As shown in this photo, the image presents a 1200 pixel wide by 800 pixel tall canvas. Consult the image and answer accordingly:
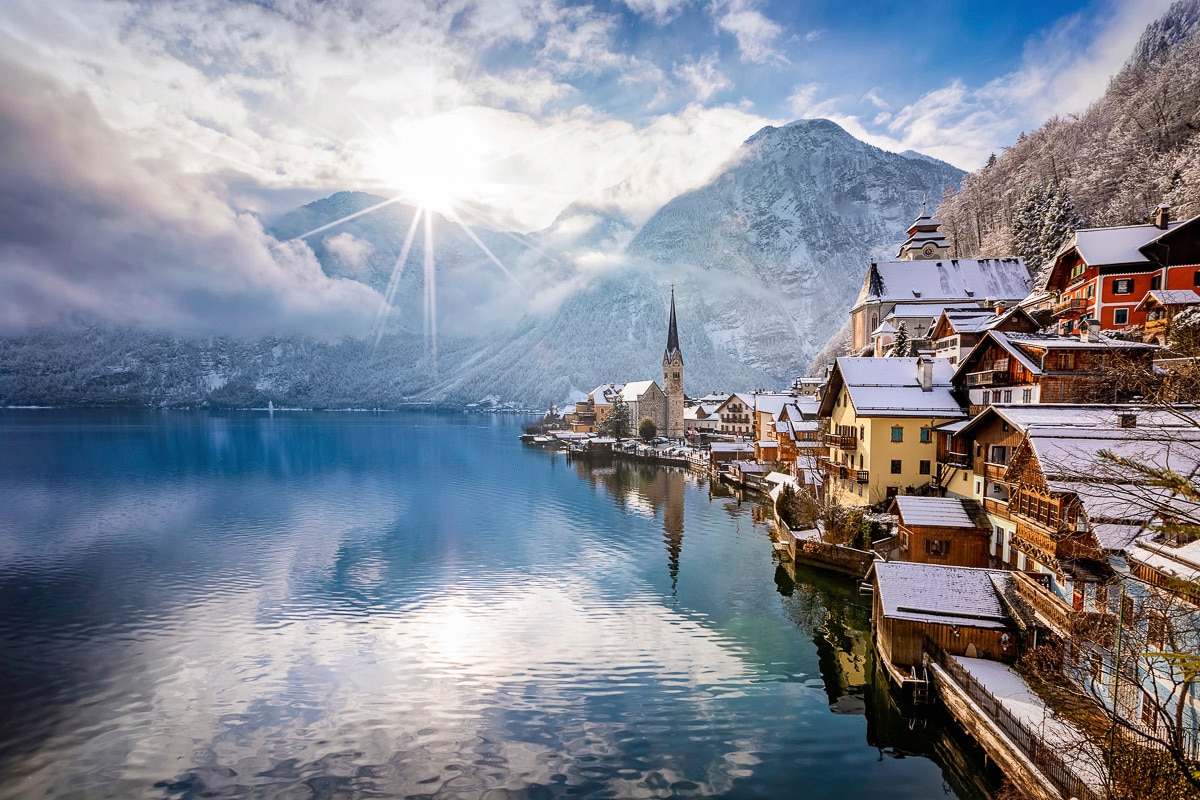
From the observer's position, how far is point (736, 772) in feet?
51.3

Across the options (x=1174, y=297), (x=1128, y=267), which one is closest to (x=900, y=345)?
(x=1128, y=267)

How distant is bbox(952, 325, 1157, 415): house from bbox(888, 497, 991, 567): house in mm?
6452

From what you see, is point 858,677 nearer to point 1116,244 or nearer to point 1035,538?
point 1035,538

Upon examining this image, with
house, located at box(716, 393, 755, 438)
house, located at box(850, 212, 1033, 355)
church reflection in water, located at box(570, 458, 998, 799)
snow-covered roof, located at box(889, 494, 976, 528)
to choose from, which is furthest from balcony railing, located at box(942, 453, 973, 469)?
house, located at box(716, 393, 755, 438)

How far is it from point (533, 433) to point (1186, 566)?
128071 mm

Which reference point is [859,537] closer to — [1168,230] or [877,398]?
[877,398]

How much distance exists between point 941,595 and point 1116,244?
32.6 meters

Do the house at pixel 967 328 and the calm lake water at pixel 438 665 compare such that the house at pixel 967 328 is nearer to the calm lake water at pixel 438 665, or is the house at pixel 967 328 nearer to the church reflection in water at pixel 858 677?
the church reflection in water at pixel 858 677

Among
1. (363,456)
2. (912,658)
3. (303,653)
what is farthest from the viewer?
(363,456)

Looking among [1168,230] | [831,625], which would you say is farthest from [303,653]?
[1168,230]

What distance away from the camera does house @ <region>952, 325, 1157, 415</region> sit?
24.3m

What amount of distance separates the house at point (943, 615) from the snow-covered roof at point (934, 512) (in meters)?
4.71

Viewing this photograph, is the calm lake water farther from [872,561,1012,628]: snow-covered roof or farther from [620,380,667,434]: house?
[620,380,667,434]: house

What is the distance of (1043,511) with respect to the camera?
19453 mm
